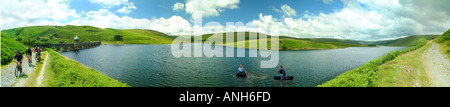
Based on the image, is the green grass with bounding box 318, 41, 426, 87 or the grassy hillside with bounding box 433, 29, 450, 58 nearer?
the green grass with bounding box 318, 41, 426, 87

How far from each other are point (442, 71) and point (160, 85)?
4171 centimetres

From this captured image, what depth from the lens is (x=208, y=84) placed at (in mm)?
28266

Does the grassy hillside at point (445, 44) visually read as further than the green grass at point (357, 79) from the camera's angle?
Yes

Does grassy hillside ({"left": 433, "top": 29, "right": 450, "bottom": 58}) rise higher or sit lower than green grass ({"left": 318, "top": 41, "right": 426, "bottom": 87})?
higher

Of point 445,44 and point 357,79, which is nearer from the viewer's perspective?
point 357,79

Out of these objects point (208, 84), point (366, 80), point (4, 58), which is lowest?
point (208, 84)

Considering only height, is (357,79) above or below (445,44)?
below

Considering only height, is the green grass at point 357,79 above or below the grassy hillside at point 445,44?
below
